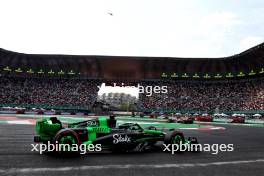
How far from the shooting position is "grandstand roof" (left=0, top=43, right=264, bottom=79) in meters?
61.3

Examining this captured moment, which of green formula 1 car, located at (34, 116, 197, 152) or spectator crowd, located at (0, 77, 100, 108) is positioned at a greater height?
spectator crowd, located at (0, 77, 100, 108)

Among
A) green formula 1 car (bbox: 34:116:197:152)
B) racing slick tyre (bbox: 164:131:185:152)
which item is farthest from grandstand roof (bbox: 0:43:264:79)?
green formula 1 car (bbox: 34:116:197:152)

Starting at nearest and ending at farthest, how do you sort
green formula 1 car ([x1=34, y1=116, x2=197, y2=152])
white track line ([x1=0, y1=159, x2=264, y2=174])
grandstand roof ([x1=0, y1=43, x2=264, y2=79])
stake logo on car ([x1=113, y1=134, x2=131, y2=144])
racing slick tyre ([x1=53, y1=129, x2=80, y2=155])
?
white track line ([x1=0, y1=159, x2=264, y2=174]), racing slick tyre ([x1=53, y1=129, x2=80, y2=155]), green formula 1 car ([x1=34, y1=116, x2=197, y2=152]), stake logo on car ([x1=113, y1=134, x2=131, y2=144]), grandstand roof ([x1=0, y1=43, x2=264, y2=79])

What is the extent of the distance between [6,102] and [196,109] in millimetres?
33079

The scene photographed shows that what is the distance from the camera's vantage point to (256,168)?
8.90m

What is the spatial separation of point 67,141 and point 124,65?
5251cm

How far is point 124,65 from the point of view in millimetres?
61938

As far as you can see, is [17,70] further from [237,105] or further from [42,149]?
[42,149]

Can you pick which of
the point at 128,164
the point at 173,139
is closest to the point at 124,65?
the point at 173,139

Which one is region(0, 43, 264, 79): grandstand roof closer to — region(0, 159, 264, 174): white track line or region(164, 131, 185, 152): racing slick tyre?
region(164, 131, 185, 152): racing slick tyre

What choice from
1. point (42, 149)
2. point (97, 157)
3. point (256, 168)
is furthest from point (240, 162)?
point (42, 149)

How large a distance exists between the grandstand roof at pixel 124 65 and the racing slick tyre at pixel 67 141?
5115cm

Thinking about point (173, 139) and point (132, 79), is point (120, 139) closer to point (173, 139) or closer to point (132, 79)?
point (173, 139)

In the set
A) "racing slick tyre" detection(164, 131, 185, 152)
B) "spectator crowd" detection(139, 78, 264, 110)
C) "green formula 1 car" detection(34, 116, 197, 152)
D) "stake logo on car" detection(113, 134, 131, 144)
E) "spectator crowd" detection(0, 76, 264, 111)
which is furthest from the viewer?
"spectator crowd" detection(0, 76, 264, 111)
